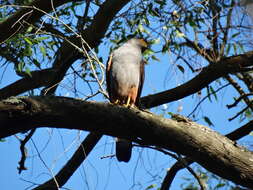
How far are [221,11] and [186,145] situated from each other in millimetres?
1713

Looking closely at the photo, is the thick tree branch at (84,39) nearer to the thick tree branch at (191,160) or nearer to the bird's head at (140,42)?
the bird's head at (140,42)

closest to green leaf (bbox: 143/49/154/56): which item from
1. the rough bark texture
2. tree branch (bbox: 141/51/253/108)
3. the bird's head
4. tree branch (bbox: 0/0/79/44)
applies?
the bird's head

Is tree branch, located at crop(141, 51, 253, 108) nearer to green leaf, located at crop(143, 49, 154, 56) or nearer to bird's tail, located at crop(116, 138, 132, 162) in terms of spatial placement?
bird's tail, located at crop(116, 138, 132, 162)

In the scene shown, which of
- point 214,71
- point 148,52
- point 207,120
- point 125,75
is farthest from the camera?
point 148,52

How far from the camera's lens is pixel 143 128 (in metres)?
2.62

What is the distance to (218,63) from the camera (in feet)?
11.2

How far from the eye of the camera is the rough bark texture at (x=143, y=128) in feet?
8.17

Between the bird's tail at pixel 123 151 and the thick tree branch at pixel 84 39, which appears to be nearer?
the bird's tail at pixel 123 151

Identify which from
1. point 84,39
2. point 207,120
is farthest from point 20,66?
point 207,120

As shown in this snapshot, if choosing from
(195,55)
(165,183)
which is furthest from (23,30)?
(165,183)

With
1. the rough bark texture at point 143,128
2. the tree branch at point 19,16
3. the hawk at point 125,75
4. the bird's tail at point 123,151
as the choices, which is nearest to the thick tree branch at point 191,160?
the bird's tail at point 123,151

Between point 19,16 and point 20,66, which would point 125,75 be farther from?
point 19,16

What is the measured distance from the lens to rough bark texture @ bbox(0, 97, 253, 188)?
249 cm

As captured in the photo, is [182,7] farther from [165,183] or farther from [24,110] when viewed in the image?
[24,110]
